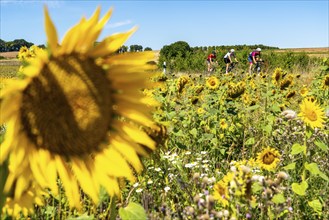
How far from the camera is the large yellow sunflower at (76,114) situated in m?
1.16

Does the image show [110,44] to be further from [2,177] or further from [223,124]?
[223,124]

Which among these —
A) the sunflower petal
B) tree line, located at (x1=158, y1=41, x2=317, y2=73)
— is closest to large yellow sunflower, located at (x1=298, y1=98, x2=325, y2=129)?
the sunflower petal

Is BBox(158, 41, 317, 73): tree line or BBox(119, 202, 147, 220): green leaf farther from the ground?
BBox(119, 202, 147, 220): green leaf

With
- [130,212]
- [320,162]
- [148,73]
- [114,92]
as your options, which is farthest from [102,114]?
[320,162]

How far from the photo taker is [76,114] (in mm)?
1253

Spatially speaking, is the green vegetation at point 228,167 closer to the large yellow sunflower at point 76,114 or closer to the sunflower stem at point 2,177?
the large yellow sunflower at point 76,114

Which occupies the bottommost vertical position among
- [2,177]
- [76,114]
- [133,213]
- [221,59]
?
[221,59]

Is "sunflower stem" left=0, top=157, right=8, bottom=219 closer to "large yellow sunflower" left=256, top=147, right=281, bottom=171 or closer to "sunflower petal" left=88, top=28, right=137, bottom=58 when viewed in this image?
"sunflower petal" left=88, top=28, right=137, bottom=58

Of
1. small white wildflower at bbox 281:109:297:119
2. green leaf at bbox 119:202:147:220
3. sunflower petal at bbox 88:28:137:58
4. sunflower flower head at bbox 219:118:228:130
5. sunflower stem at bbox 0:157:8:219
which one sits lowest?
sunflower flower head at bbox 219:118:228:130

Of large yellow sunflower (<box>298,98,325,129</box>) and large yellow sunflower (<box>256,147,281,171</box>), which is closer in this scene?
large yellow sunflower (<box>256,147,281,171</box>)

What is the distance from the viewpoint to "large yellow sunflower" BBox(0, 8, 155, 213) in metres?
1.16

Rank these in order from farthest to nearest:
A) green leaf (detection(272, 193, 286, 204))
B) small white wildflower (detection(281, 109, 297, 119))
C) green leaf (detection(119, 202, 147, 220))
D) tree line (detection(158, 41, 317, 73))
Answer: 1. tree line (detection(158, 41, 317, 73))
2. small white wildflower (detection(281, 109, 297, 119))
3. green leaf (detection(272, 193, 286, 204))
4. green leaf (detection(119, 202, 147, 220))

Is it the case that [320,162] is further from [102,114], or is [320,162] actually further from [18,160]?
[18,160]

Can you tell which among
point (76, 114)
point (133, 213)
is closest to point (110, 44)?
point (76, 114)
